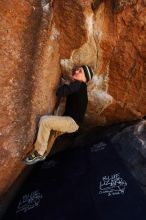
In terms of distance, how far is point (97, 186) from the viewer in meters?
5.34

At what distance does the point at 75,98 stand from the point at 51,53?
2.18 feet

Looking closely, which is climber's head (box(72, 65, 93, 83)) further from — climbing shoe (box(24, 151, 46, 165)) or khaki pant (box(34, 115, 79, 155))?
climbing shoe (box(24, 151, 46, 165))

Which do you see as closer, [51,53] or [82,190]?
[51,53]

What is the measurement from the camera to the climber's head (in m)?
5.02

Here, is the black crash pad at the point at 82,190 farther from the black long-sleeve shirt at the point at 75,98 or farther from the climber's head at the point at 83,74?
the climber's head at the point at 83,74

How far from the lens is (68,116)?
530 cm

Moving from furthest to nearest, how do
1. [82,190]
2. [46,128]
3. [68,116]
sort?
1. [82,190]
2. [68,116]
3. [46,128]

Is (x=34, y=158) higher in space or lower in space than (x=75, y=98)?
lower

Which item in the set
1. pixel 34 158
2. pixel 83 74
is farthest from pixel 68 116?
pixel 34 158

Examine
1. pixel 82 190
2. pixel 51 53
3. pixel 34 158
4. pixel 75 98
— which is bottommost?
pixel 82 190

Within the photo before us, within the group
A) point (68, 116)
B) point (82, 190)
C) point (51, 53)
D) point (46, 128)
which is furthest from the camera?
point (82, 190)

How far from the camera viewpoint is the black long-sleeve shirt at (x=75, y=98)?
4993mm

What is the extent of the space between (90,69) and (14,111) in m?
1.10

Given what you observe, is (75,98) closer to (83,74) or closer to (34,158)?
(83,74)
